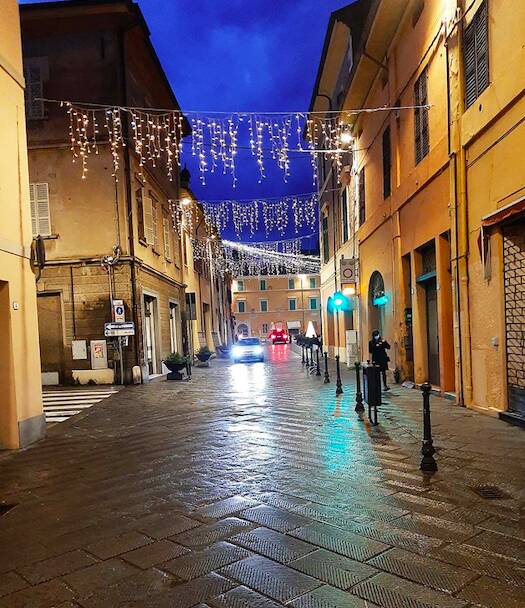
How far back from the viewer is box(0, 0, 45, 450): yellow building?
7859 mm

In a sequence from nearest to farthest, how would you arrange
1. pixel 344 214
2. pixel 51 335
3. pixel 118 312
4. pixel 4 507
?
pixel 4 507 → pixel 118 312 → pixel 51 335 → pixel 344 214

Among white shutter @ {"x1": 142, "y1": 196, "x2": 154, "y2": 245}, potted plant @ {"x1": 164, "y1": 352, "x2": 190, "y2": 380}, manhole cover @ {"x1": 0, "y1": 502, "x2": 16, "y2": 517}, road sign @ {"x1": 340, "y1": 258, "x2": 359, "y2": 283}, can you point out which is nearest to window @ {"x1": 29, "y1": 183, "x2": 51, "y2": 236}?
white shutter @ {"x1": 142, "y1": 196, "x2": 154, "y2": 245}

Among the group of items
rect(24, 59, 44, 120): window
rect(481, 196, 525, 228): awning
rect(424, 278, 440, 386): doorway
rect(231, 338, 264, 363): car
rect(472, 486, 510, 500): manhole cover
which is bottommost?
rect(231, 338, 264, 363): car

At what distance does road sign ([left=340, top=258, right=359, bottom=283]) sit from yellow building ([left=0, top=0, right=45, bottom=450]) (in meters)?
12.3

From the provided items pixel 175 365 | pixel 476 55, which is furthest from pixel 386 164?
pixel 175 365

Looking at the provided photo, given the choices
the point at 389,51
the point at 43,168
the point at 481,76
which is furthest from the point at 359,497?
the point at 43,168

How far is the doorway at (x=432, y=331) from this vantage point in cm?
1201

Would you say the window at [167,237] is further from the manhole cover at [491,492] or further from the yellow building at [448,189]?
the manhole cover at [491,492]

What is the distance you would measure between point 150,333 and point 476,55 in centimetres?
1489

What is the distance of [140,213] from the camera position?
61.8ft

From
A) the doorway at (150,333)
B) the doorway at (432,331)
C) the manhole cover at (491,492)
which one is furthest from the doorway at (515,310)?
the doorway at (150,333)

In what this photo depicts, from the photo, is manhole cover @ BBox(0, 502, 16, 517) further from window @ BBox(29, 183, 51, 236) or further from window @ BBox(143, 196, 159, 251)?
window @ BBox(143, 196, 159, 251)

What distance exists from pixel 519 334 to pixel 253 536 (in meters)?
5.78

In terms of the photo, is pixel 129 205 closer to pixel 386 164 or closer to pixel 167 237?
pixel 167 237
